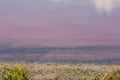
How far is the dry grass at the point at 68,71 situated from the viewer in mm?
22750

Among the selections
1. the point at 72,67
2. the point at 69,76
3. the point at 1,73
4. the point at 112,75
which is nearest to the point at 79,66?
the point at 72,67

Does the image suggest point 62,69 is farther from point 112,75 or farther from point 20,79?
point 112,75

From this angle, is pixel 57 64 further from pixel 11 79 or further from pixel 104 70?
pixel 11 79

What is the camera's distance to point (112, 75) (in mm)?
14641

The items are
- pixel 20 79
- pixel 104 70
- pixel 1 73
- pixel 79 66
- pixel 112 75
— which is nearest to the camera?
pixel 112 75

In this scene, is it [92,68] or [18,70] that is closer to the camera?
[18,70]

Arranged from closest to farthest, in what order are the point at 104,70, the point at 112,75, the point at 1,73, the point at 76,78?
the point at 112,75
the point at 1,73
the point at 76,78
the point at 104,70

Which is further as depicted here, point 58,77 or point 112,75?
point 58,77

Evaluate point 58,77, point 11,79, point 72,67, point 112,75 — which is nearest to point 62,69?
point 72,67

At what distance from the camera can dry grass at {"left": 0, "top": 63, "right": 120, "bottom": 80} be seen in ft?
74.6

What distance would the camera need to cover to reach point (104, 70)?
25.0 meters

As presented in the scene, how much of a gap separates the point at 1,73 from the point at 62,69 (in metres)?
7.10

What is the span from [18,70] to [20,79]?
0.31m

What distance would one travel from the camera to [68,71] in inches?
966
